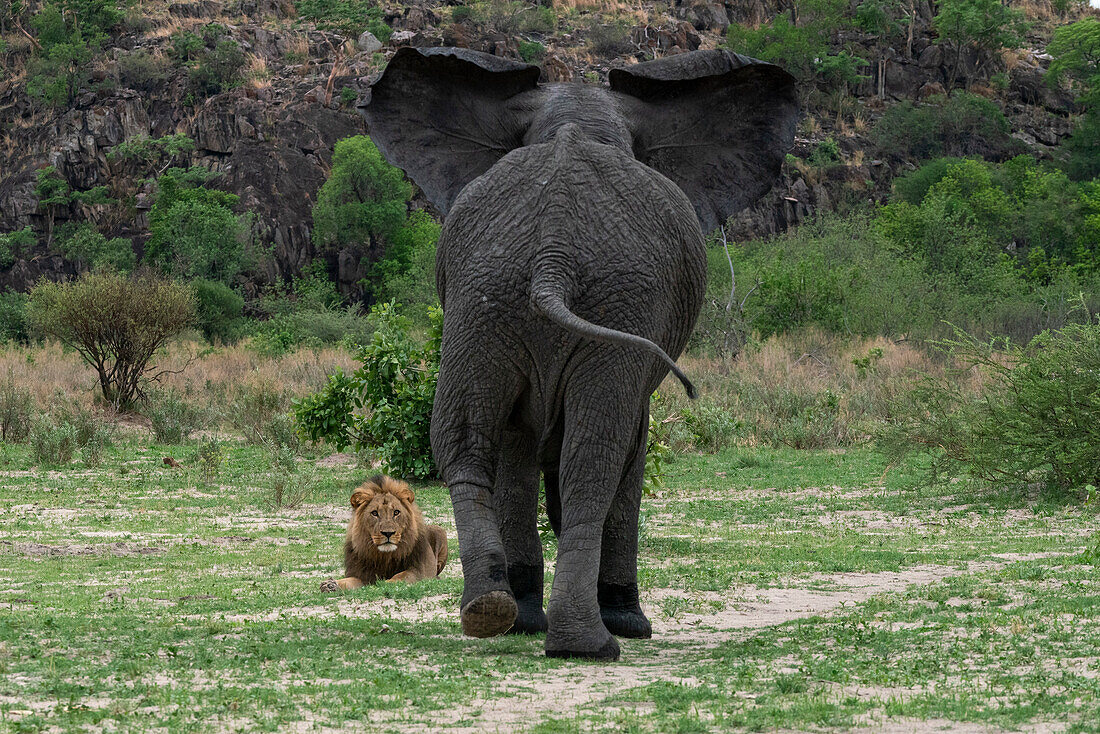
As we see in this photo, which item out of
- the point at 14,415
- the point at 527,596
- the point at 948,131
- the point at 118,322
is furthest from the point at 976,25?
the point at 527,596

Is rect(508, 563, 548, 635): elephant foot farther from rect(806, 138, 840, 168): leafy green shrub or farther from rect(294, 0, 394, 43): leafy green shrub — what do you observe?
rect(294, 0, 394, 43): leafy green shrub

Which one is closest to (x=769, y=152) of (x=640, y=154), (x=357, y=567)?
(x=640, y=154)

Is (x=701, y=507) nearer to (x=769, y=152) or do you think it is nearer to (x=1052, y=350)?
(x=1052, y=350)

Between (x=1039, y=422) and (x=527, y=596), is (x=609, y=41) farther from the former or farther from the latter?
(x=527, y=596)

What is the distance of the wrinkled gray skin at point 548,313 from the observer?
5.16 m

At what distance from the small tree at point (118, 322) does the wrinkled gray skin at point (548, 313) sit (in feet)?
59.7

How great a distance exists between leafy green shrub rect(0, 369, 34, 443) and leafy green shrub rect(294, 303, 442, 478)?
21.9 ft

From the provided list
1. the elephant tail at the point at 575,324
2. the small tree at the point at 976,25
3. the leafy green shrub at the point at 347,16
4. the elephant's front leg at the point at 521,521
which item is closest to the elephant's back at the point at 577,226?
the elephant tail at the point at 575,324

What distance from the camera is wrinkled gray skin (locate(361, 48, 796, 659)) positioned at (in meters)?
5.16

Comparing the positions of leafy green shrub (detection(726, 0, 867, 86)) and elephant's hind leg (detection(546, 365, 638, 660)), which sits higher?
leafy green shrub (detection(726, 0, 867, 86))

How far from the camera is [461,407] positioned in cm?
536

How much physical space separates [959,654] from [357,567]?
417 cm

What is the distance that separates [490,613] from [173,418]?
16.9 meters

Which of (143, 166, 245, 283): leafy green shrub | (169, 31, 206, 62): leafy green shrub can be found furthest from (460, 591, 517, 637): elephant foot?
(169, 31, 206, 62): leafy green shrub
